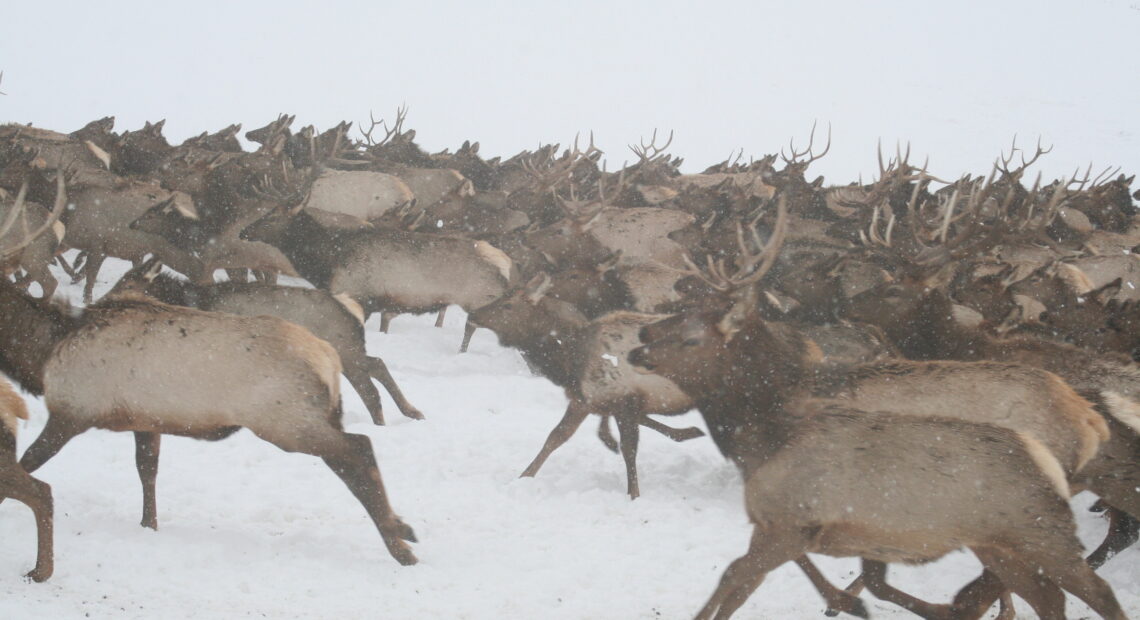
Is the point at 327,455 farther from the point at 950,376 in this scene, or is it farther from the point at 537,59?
the point at 537,59

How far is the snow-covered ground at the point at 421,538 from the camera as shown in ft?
14.7

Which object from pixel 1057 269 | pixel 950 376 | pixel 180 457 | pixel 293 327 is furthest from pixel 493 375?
pixel 1057 269

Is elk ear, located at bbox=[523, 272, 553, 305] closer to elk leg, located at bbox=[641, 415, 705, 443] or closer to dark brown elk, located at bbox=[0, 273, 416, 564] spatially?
elk leg, located at bbox=[641, 415, 705, 443]

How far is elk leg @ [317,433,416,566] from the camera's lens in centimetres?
486

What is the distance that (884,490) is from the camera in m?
4.04

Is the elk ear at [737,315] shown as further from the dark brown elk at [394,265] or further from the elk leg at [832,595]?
the dark brown elk at [394,265]

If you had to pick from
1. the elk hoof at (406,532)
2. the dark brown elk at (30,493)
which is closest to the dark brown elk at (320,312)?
the dark brown elk at (30,493)

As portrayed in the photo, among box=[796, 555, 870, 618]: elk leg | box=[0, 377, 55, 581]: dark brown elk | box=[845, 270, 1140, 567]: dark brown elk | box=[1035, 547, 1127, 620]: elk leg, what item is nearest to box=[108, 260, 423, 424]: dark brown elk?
box=[0, 377, 55, 581]: dark brown elk

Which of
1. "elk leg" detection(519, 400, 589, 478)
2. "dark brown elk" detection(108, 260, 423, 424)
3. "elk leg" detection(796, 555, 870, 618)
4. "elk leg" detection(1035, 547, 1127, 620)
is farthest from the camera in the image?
"dark brown elk" detection(108, 260, 423, 424)

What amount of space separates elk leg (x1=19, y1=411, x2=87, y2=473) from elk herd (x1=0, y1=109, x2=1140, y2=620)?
13 millimetres

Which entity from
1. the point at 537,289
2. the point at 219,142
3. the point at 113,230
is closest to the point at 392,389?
the point at 537,289

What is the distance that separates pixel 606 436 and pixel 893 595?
9.22 feet

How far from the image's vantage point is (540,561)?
519 cm

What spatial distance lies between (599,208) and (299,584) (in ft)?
20.9
